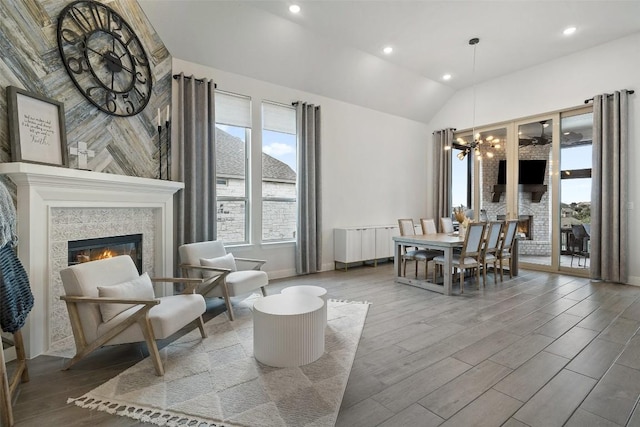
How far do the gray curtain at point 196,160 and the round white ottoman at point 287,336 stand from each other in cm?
219

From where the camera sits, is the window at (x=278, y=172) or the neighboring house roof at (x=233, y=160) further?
the window at (x=278, y=172)

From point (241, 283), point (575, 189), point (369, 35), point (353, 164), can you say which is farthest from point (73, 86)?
point (575, 189)

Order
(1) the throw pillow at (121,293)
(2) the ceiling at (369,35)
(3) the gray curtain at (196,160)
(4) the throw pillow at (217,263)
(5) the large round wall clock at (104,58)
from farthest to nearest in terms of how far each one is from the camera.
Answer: (3) the gray curtain at (196,160) → (2) the ceiling at (369,35) → (4) the throw pillow at (217,263) → (5) the large round wall clock at (104,58) → (1) the throw pillow at (121,293)

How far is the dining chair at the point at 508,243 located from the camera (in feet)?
15.7

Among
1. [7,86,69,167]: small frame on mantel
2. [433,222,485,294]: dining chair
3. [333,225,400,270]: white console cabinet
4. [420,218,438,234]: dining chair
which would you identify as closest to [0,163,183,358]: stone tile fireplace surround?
[7,86,69,167]: small frame on mantel

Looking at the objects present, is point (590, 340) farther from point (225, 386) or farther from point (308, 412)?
A: point (225, 386)

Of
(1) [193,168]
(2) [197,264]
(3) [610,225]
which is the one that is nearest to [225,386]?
(2) [197,264]

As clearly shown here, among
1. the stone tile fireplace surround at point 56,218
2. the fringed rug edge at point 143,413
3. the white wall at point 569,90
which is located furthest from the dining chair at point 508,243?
the stone tile fireplace surround at point 56,218

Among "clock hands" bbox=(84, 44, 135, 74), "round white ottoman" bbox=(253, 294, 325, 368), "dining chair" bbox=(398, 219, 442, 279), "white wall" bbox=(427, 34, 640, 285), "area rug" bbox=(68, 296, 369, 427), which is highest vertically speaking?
"white wall" bbox=(427, 34, 640, 285)

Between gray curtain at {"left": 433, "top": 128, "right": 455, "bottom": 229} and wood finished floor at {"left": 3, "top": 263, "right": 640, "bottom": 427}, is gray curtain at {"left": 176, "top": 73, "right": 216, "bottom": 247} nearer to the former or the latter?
wood finished floor at {"left": 3, "top": 263, "right": 640, "bottom": 427}

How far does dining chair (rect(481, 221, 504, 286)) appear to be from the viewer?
4.49 meters

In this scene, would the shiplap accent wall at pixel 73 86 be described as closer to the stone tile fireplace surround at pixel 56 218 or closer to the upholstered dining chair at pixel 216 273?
the stone tile fireplace surround at pixel 56 218

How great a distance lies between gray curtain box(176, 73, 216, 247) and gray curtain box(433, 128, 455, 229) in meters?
4.97

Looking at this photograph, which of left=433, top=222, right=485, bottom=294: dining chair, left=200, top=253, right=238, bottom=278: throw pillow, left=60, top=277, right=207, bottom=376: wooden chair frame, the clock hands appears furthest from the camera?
left=433, top=222, right=485, bottom=294: dining chair
